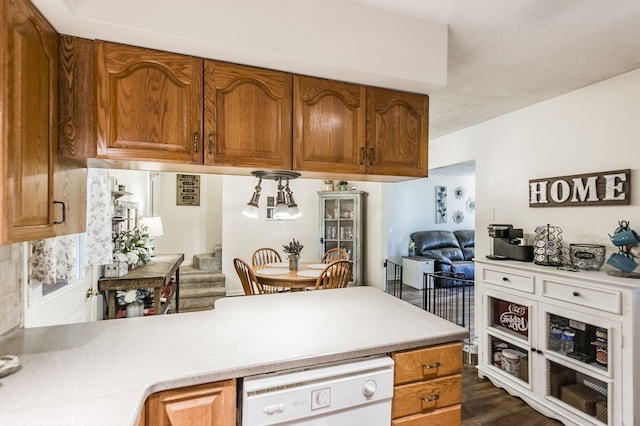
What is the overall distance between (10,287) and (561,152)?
366 cm

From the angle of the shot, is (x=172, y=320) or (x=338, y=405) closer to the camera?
(x=338, y=405)

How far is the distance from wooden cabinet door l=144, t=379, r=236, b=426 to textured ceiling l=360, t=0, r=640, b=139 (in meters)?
1.84

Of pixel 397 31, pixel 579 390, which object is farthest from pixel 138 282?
pixel 579 390

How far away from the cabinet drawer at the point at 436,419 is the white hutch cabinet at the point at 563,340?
4.02 feet

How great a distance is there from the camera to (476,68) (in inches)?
84.5

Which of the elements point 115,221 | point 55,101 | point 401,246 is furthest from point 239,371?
point 401,246

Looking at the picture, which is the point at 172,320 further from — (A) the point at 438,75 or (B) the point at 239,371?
(A) the point at 438,75

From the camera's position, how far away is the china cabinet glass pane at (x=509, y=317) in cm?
251

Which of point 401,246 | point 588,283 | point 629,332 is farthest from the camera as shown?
point 401,246

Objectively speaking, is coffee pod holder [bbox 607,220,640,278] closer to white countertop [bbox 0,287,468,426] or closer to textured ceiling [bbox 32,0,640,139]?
textured ceiling [bbox 32,0,640,139]

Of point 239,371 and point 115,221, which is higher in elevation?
point 115,221

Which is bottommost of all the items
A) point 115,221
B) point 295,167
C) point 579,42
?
point 115,221

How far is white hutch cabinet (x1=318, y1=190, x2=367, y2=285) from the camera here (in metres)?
Answer: 5.75

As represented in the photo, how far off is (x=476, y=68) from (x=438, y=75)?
666 millimetres
